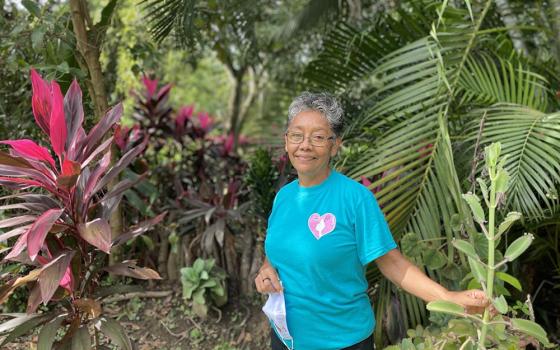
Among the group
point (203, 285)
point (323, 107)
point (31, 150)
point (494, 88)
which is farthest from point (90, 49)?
point (494, 88)

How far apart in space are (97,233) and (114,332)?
0.40 m

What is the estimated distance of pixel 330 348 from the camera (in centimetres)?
170

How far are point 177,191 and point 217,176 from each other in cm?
32

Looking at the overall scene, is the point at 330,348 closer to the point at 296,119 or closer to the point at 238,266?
the point at 296,119

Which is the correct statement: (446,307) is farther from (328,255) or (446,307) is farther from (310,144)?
(310,144)

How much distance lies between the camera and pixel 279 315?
5.53 feet

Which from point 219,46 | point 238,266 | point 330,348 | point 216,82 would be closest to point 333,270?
point 330,348

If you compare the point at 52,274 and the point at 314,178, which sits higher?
the point at 314,178

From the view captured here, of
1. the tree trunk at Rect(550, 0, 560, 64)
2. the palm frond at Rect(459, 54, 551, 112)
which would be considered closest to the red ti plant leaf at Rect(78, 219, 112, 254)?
the palm frond at Rect(459, 54, 551, 112)

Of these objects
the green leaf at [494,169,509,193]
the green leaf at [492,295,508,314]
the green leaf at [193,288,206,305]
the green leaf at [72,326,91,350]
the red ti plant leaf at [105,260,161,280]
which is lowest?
the green leaf at [193,288,206,305]

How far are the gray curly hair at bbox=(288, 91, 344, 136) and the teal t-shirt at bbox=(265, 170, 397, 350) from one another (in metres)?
0.16

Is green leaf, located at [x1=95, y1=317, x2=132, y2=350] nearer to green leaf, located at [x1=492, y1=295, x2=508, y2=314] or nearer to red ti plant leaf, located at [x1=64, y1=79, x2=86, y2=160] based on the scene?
red ti plant leaf, located at [x1=64, y1=79, x2=86, y2=160]

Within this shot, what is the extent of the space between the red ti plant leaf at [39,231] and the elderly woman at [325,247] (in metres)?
0.70

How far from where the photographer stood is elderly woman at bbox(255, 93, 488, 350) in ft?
5.36
